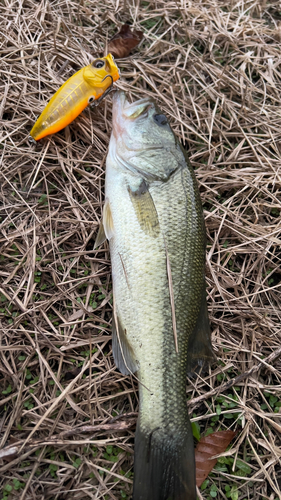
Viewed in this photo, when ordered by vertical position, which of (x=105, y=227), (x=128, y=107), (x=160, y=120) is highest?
(x=128, y=107)

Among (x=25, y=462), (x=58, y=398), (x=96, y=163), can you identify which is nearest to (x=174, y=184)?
(x=96, y=163)

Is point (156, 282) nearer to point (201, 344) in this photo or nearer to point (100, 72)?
point (201, 344)

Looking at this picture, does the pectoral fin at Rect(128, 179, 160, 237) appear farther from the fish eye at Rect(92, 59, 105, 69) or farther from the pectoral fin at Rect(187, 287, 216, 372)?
the fish eye at Rect(92, 59, 105, 69)

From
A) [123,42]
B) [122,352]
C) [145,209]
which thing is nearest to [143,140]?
[145,209]

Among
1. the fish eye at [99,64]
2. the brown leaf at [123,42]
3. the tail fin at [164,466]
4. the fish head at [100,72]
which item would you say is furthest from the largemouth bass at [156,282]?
the brown leaf at [123,42]

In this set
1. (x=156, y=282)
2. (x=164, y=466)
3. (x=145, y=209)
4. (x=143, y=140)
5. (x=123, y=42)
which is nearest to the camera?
(x=164, y=466)

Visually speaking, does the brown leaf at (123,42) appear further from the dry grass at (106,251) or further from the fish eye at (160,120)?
the fish eye at (160,120)

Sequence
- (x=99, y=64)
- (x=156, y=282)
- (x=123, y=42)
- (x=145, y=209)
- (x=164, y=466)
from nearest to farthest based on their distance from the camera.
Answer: (x=164, y=466)
(x=156, y=282)
(x=145, y=209)
(x=99, y=64)
(x=123, y=42)
